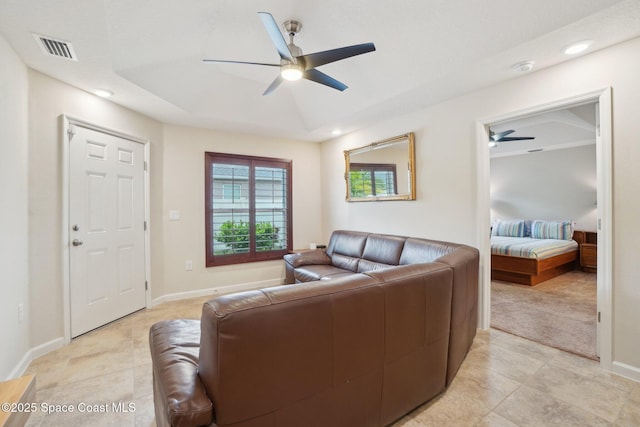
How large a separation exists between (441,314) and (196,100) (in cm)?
347

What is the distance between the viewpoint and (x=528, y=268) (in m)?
4.51

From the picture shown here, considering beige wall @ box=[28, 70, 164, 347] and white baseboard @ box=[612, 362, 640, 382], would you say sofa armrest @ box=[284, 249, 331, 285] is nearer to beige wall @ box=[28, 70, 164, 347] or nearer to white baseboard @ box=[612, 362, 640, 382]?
beige wall @ box=[28, 70, 164, 347]

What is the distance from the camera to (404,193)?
371cm

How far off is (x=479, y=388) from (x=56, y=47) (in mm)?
3982

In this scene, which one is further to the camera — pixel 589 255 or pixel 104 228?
pixel 589 255

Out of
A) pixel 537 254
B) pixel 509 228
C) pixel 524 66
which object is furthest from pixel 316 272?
pixel 509 228

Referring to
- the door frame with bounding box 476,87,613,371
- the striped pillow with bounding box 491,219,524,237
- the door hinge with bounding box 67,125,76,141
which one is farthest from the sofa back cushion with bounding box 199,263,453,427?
the striped pillow with bounding box 491,219,524,237

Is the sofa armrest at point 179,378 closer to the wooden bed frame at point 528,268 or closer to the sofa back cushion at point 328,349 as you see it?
the sofa back cushion at point 328,349

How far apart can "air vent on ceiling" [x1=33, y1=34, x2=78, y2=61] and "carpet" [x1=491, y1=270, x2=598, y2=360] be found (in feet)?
15.0

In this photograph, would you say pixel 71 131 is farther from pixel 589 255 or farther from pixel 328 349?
pixel 589 255

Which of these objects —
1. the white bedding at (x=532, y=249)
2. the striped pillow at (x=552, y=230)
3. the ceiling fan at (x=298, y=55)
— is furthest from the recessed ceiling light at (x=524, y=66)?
the striped pillow at (x=552, y=230)

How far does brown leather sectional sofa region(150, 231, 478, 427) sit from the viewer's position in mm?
1052

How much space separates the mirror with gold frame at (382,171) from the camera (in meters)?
3.63

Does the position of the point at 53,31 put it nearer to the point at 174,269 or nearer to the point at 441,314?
the point at 174,269
